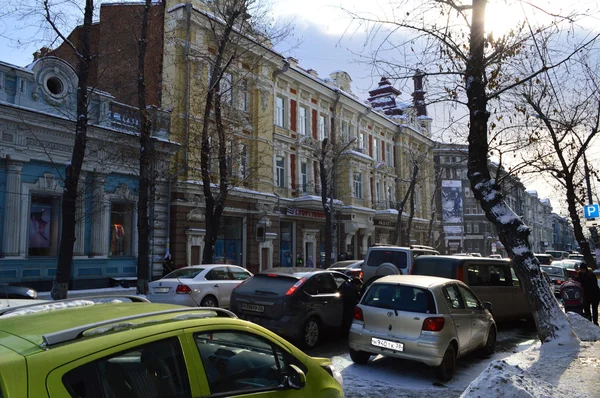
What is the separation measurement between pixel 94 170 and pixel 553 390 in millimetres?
16594

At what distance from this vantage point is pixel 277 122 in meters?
28.8

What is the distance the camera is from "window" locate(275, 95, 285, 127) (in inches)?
1135

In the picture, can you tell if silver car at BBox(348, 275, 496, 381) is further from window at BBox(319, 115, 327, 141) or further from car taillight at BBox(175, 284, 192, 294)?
window at BBox(319, 115, 327, 141)

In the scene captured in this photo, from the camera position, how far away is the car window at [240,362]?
284 cm

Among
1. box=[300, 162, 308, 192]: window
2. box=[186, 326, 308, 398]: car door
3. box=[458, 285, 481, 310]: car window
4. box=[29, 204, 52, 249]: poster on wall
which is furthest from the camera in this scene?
box=[300, 162, 308, 192]: window

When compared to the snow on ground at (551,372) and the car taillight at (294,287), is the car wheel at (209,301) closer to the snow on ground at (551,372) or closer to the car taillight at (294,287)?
the car taillight at (294,287)

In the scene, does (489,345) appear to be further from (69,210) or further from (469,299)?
(69,210)

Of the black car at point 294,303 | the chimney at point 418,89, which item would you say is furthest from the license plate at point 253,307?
the chimney at point 418,89

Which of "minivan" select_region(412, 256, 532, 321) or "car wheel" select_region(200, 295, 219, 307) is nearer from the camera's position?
"minivan" select_region(412, 256, 532, 321)

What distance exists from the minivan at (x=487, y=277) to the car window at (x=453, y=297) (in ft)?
9.79

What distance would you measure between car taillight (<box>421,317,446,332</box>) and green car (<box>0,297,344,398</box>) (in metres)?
3.59

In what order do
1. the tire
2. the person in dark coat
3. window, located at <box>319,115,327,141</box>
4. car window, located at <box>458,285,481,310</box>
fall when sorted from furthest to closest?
window, located at <box>319,115,327,141</box>
the person in dark coat
the tire
car window, located at <box>458,285,481,310</box>

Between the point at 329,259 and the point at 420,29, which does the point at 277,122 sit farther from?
the point at 420,29

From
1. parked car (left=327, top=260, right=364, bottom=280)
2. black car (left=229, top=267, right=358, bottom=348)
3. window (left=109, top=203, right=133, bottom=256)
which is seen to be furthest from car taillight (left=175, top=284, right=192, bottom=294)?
window (left=109, top=203, right=133, bottom=256)
